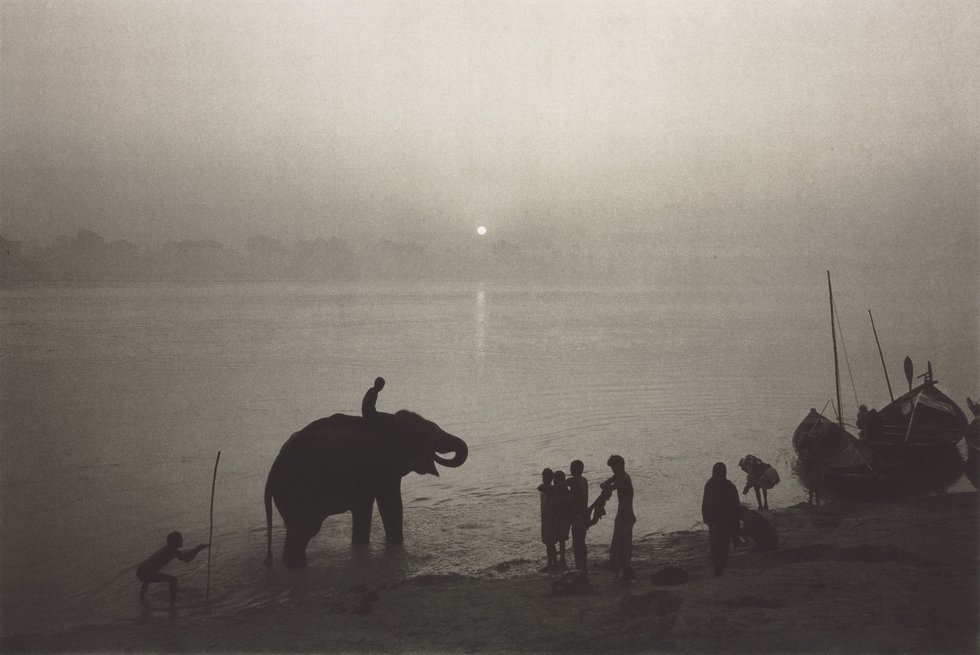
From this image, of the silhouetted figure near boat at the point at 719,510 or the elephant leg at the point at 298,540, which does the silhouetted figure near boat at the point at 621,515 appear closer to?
the silhouetted figure near boat at the point at 719,510

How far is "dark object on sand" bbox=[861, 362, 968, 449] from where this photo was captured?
55.0 ft

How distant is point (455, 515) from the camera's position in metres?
14.6

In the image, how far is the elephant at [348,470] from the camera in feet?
36.3

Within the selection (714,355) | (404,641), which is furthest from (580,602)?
(714,355)

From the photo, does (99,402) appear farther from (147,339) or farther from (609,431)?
(147,339)

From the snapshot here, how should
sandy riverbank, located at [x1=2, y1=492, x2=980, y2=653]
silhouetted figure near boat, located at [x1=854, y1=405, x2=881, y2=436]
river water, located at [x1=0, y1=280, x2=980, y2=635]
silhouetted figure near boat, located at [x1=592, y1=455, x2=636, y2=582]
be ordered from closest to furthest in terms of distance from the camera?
1. sandy riverbank, located at [x1=2, y1=492, x2=980, y2=653]
2. silhouetted figure near boat, located at [x1=592, y1=455, x2=636, y2=582]
3. river water, located at [x1=0, y1=280, x2=980, y2=635]
4. silhouetted figure near boat, located at [x1=854, y1=405, x2=881, y2=436]

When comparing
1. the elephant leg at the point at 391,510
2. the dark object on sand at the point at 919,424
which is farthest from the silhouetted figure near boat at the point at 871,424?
the elephant leg at the point at 391,510

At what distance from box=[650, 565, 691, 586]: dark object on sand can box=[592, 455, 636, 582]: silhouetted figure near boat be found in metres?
0.33

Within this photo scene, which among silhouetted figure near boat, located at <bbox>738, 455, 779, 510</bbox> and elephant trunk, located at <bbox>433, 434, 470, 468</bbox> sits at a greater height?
elephant trunk, located at <bbox>433, 434, 470, 468</bbox>

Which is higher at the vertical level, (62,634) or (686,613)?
(686,613)

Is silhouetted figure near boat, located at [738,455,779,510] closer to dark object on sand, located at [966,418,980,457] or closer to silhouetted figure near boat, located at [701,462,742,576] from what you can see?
silhouetted figure near boat, located at [701,462,742,576]

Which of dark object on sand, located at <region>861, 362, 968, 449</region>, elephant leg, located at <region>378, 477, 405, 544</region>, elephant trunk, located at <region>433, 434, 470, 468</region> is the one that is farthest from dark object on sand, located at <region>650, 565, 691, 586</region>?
dark object on sand, located at <region>861, 362, 968, 449</region>

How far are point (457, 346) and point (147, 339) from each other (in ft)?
66.6

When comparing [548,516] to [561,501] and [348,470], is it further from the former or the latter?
[348,470]
